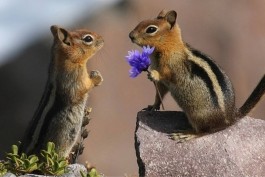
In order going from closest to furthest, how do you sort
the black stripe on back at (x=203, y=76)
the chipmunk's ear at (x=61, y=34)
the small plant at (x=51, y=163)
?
1. the small plant at (x=51, y=163)
2. the chipmunk's ear at (x=61, y=34)
3. the black stripe on back at (x=203, y=76)

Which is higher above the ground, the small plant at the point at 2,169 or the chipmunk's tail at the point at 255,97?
the small plant at the point at 2,169

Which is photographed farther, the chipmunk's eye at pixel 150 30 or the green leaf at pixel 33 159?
the chipmunk's eye at pixel 150 30

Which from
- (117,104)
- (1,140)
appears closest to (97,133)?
(117,104)

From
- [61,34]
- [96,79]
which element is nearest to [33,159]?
[96,79]

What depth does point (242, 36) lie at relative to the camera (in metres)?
12.7

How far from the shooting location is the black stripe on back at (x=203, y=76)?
7.72 metres

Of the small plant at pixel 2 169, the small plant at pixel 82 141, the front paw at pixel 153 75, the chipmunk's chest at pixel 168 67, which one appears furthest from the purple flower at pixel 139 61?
the small plant at pixel 2 169

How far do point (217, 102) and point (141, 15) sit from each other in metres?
4.64

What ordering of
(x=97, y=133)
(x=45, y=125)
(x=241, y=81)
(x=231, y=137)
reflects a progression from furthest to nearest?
(x=241, y=81) < (x=97, y=133) < (x=231, y=137) < (x=45, y=125)

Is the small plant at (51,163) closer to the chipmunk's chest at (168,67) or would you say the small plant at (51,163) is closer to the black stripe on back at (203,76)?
the chipmunk's chest at (168,67)

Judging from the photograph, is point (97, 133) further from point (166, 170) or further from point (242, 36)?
point (166, 170)

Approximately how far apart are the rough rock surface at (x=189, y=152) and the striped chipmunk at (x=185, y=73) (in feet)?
0.55

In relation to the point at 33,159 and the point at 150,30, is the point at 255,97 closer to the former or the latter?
the point at 150,30

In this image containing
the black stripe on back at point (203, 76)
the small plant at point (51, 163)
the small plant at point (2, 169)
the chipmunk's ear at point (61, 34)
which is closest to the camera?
the small plant at point (2, 169)
